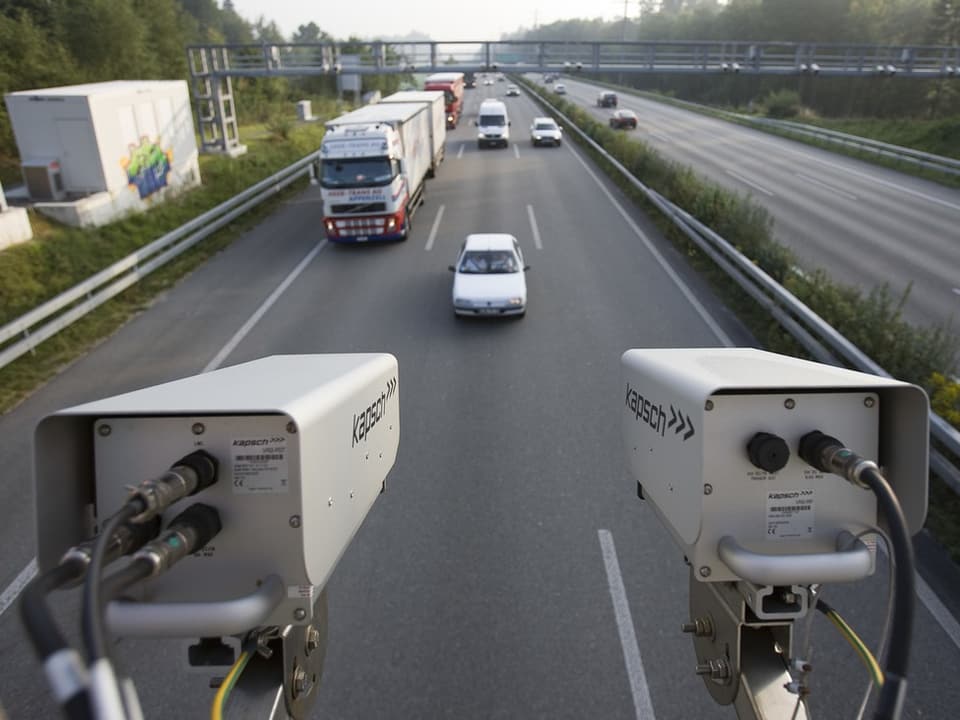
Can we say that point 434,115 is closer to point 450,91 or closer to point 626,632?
point 626,632

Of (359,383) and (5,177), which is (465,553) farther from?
(5,177)

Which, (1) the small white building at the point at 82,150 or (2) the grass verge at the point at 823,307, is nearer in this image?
(2) the grass verge at the point at 823,307

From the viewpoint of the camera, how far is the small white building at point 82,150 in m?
20.3

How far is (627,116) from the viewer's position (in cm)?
4878

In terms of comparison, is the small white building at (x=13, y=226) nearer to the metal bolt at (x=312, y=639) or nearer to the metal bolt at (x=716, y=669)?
the metal bolt at (x=312, y=639)

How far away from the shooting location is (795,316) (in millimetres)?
12844

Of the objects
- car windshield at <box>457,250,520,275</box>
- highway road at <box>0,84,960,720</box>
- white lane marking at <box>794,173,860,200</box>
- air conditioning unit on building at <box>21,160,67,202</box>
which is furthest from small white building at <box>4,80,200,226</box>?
white lane marking at <box>794,173,860,200</box>

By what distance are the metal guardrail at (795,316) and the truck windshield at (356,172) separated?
27.9ft

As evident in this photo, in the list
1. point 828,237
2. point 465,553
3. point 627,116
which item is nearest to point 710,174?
point 828,237

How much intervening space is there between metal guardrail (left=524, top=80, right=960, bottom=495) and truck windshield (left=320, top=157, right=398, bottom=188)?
27.9ft

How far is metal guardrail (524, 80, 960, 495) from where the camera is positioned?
7512 millimetres

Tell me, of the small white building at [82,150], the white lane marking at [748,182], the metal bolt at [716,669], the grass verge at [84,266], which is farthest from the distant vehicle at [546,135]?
the metal bolt at [716,669]

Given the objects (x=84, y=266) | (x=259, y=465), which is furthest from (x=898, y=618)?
(x=84, y=266)

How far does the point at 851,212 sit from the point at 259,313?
1996 cm
